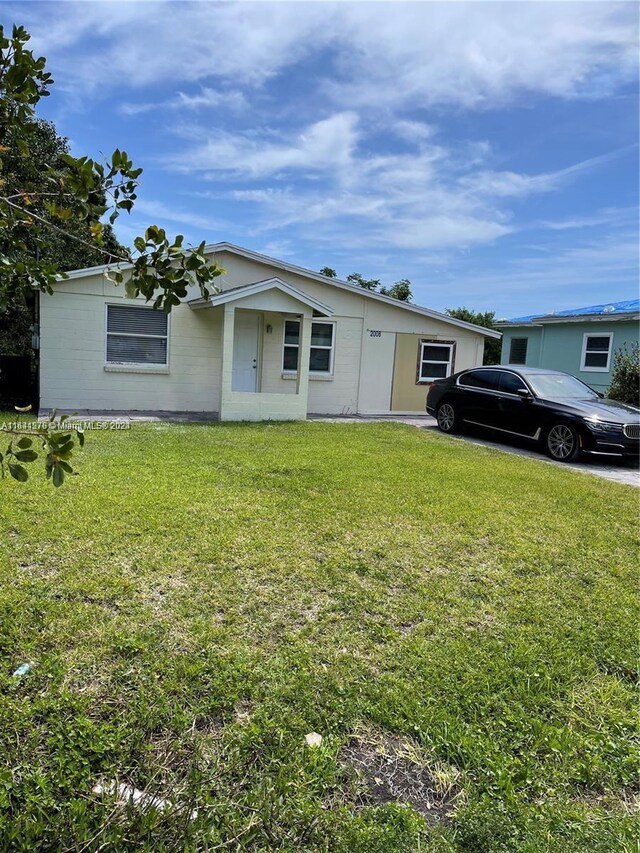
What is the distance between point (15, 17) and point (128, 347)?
10.5 m

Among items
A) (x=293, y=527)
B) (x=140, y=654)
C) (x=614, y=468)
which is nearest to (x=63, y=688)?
(x=140, y=654)

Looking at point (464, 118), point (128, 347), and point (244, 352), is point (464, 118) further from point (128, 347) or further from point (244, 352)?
point (128, 347)

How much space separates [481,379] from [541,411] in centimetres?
178

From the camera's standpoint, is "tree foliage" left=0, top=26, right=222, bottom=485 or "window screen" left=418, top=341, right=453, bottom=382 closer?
"tree foliage" left=0, top=26, right=222, bottom=485

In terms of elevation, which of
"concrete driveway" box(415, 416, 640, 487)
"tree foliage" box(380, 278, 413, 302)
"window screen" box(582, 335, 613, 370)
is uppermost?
"tree foliage" box(380, 278, 413, 302)

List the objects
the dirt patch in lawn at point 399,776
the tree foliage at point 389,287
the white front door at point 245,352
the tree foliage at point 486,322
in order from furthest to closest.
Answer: the tree foliage at point 389,287 < the tree foliage at point 486,322 < the white front door at point 245,352 < the dirt patch in lawn at point 399,776

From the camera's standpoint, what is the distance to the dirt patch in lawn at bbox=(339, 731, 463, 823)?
2031 mm

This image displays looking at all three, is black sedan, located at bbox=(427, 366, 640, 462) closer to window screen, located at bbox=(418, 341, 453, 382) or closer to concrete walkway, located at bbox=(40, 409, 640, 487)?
concrete walkway, located at bbox=(40, 409, 640, 487)

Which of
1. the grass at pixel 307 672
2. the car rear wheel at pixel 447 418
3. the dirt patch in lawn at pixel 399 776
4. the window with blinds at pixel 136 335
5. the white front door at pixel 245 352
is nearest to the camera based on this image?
the grass at pixel 307 672

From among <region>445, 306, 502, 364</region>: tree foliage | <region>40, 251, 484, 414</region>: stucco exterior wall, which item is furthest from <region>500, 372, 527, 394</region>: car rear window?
<region>445, 306, 502, 364</region>: tree foliage

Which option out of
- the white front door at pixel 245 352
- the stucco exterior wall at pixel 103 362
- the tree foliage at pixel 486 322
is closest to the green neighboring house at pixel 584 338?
the tree foliage at pixel 486 322

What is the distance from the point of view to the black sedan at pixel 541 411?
893 cm

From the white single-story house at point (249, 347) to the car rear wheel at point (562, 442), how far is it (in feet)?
18.0

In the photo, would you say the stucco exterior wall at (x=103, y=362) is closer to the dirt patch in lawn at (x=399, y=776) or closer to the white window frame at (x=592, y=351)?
the dirt patch in lawn at (x=399, y=776)
